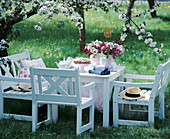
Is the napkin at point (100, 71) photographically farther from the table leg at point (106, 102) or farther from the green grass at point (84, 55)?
the green grass at point (84, 55)

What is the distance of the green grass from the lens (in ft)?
13.7

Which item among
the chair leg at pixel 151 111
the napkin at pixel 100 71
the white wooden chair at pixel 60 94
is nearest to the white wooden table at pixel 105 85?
the napkin at pixel 100 71

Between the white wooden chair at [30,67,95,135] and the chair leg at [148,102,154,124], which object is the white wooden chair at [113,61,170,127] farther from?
the white wooden chair at [30,67,95,135]

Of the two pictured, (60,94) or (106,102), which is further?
(106,102)

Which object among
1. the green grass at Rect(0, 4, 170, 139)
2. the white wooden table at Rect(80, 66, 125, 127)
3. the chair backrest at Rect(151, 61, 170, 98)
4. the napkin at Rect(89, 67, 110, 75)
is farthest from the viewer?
the napkin at Rect(89, 67, 110, 75)

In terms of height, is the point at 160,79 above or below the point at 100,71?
below

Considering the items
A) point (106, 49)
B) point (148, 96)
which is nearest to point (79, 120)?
point (148, 96)

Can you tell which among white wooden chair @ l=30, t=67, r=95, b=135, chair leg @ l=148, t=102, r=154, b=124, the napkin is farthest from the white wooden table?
chair leg @ l=148, t=102, r=154, b=124

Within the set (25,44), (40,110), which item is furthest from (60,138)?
(25,44)

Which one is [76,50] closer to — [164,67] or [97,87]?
[97,87]

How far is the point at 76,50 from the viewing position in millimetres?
9953

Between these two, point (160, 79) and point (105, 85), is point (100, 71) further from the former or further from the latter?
point (160, 79)

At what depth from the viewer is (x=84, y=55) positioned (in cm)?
901

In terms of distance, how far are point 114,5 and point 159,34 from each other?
7783mm
